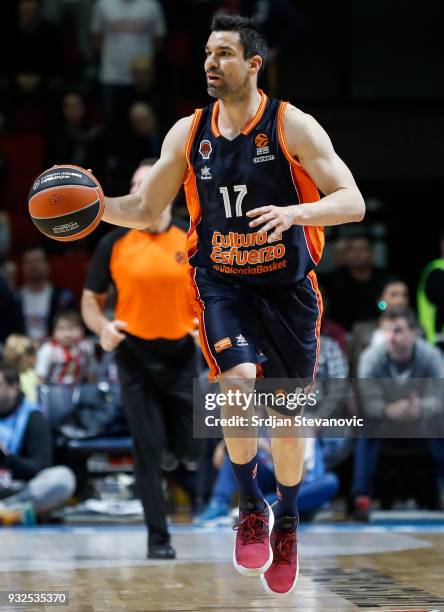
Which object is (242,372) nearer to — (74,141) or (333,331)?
(333,331)

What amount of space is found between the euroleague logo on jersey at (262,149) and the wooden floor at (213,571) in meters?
1.82

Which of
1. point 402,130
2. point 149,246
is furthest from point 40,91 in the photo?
point 149,246

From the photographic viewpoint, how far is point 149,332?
6754mm

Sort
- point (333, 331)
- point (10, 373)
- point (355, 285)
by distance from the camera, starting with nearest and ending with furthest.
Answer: point (10, 373), point (333, 331), point (355, 285)

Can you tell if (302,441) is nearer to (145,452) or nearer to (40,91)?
(145,452)

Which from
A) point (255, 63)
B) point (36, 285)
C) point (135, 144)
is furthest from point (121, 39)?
point (255, 63)

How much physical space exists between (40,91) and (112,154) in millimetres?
1374

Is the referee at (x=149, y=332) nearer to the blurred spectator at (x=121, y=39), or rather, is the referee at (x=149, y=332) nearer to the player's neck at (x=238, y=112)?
the player's neck at (x=238, y=112)

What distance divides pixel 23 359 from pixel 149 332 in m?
2.90

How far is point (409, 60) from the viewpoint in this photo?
44.4 feet

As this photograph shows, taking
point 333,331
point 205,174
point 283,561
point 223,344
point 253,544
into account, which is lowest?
Answer: point 283,561

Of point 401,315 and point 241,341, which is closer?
point 241,341

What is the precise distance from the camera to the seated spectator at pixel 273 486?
8555 millimetres

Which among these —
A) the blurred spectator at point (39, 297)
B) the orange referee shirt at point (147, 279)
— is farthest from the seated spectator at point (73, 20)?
the orange referee shirt at point (147, 279)
